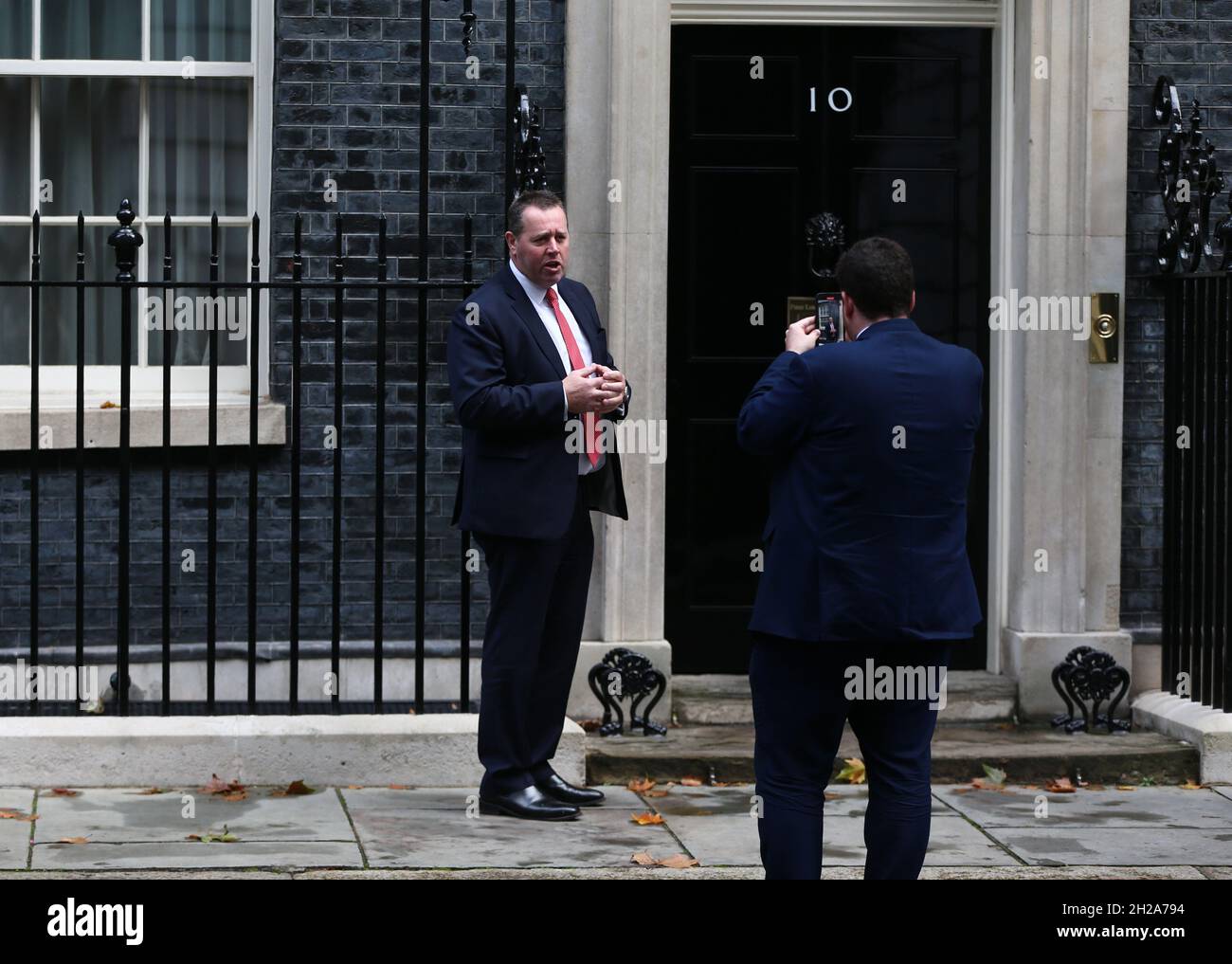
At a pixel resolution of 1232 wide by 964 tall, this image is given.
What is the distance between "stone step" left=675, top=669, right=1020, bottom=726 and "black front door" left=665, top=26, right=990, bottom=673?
17 centimetres

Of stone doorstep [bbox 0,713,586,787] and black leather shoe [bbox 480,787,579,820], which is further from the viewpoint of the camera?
stone doorstep [bbox 0,713,586,787]

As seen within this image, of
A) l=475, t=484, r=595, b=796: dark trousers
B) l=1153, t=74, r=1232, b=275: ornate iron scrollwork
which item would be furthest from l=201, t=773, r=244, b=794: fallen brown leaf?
l=1153, t=74, r=1232, b=275: ornate iron scrollwork

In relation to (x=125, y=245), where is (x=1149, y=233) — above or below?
above

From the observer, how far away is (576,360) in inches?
267

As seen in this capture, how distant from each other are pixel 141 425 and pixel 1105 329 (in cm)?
394

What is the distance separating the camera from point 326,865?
5941mm

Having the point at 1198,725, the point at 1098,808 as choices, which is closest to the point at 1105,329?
the point at 1198,725

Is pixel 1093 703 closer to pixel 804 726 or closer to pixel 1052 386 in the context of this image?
pixel 1052 386

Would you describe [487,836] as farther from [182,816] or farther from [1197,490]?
[1197,490]

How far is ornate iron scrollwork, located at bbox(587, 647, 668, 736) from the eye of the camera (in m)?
8.02

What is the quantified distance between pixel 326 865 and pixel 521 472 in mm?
1436

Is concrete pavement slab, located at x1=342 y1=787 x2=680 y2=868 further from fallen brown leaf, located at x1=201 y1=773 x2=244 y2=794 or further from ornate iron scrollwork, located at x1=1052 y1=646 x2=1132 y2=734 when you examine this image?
ornate iron scrollwork, located at x1=1052 y1=646 x2=1132 y2=734

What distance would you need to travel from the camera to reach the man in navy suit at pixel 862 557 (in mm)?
4824

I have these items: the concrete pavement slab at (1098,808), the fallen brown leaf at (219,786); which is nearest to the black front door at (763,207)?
the concrete pavement slab at (1098,808)
